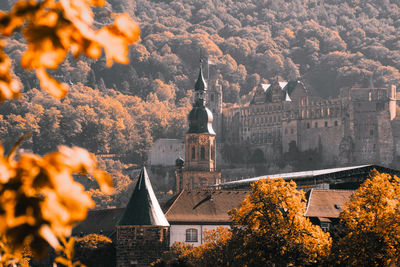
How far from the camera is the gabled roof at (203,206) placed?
79938 mm

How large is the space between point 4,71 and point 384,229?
43589 millimetres

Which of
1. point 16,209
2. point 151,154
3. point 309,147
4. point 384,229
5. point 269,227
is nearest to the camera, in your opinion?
point 16,209

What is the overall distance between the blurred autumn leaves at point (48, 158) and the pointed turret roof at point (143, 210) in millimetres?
66178

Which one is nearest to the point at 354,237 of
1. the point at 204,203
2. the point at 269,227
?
the point at 269,227

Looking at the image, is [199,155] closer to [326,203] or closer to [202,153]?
[202,153]

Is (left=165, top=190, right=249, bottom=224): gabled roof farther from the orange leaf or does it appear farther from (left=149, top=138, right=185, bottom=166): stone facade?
(left=149, top=138, right=185, bottom=166): stone facade

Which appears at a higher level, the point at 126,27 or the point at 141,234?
the point at 126,27

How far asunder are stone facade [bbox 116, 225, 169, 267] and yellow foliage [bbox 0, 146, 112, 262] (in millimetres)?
63308

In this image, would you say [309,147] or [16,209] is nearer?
[16,209]

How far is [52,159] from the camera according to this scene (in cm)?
545

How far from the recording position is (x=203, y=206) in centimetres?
8250

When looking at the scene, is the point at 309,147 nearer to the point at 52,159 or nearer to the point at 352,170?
the point at 352,170

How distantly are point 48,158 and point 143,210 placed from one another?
6748 centimetres

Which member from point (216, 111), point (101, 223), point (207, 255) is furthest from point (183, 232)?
point (216, 111)
